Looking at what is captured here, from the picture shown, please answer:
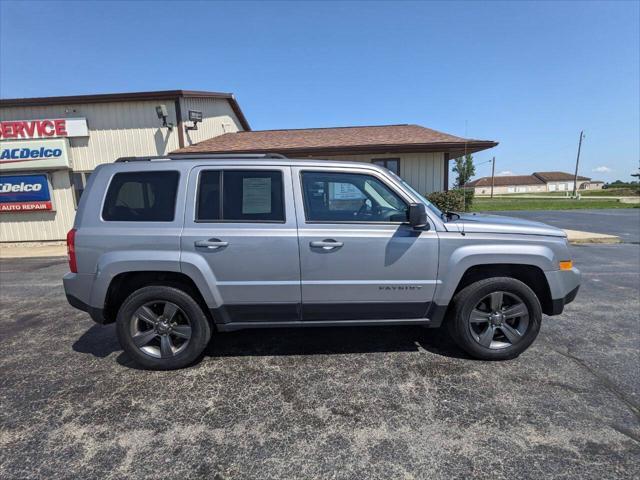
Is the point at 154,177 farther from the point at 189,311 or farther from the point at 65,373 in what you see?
the point at 65,373

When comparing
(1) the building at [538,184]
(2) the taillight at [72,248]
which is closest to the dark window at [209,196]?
(2) the taillight at [72,248]

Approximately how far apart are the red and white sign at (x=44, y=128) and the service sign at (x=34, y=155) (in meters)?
0.27

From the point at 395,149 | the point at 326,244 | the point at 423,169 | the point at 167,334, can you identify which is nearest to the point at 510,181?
the point at 423,169

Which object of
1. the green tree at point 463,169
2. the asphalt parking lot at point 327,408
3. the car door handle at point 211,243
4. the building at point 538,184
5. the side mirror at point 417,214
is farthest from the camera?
the building at point 538,184

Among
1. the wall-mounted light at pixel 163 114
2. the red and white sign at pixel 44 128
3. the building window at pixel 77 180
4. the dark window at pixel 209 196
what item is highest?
the wall-mounted light at pixel 163 114

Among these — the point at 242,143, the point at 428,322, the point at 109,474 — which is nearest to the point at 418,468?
the point at 428,322

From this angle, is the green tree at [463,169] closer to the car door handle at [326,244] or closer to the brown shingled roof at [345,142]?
the brown shingled roof at [345,142]

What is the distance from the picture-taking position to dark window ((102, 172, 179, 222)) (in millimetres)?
3168

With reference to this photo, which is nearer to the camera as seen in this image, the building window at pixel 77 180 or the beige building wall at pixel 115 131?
the beige building wall at pixel 115 131

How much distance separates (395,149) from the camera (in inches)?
464

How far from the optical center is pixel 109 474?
2.09m

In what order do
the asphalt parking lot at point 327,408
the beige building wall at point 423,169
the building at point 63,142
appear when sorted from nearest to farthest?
the asphalt parking lot at point 327,408, the building at point 63,142, the beige building wall at point 423,169

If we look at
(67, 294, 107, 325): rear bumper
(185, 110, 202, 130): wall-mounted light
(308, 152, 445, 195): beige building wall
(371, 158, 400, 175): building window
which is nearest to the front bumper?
(67, 294, 107, 325): rear bumper

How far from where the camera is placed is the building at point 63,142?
11602 millimetres
